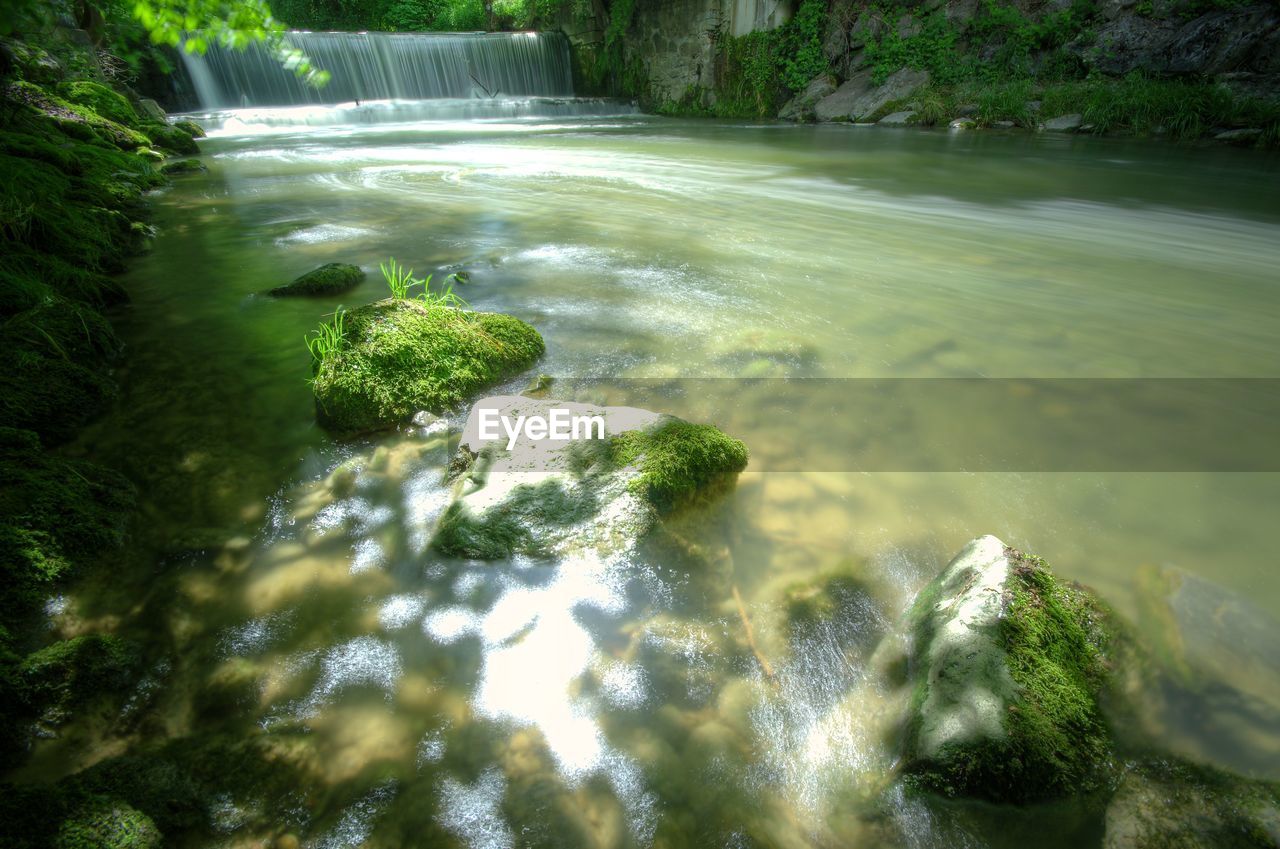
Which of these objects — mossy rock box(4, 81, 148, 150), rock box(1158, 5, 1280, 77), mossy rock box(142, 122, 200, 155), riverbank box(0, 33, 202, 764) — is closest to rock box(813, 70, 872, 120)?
rock box(1158, 5, 1280, 77)

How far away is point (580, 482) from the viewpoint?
2.38 metres

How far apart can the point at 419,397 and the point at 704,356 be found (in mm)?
1607

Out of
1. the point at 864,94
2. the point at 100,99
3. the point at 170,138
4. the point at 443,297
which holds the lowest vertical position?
the point at 443,297

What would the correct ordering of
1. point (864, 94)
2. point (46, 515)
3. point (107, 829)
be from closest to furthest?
1. point (107, 829)
2. point (46, 515)
3. point (864, 94)

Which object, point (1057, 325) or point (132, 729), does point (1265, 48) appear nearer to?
point (1057, 325)

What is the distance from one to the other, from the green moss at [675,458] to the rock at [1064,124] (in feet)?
50.7

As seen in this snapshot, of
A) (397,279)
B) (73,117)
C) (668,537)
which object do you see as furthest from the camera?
(73,117)

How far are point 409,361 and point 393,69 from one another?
69.2 feet

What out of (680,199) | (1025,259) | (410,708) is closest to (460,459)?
(410,708)

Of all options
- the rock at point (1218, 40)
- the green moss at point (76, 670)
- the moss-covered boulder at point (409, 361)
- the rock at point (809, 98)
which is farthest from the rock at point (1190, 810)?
the rock at point (809, 98)

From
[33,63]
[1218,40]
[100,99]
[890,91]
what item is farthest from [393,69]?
[1218,40]

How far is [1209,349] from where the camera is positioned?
11.7 feet

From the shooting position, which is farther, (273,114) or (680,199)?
(273,114)

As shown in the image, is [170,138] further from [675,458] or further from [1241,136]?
[1241,136]
